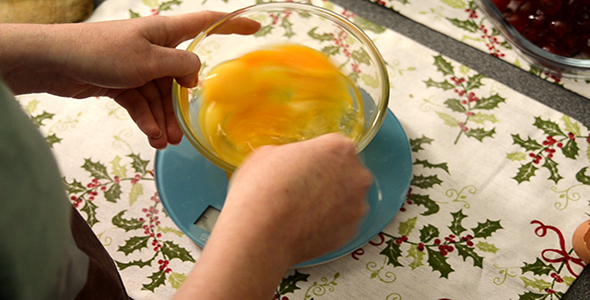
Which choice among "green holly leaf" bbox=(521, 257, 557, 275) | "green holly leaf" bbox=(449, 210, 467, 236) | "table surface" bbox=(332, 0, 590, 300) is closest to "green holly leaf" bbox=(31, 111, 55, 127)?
"table surface" bbox=(332, 0, 590, 300)

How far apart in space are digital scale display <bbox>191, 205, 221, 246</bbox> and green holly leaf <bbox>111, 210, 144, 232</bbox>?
0.09 metres

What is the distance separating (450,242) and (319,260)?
19cm

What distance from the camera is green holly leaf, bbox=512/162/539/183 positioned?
71cm

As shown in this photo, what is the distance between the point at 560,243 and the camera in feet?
2.16

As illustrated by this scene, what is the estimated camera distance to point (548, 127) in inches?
29.7

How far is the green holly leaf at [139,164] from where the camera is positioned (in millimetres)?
719

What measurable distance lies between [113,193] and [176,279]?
0.17 meters

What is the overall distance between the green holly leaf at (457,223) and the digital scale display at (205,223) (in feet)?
1.12

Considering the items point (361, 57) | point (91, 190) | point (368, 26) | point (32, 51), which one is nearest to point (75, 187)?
point (91, 190)

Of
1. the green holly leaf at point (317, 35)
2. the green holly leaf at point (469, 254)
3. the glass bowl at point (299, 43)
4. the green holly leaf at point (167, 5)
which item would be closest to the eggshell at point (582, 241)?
the green holly leaf at point (469, 254)

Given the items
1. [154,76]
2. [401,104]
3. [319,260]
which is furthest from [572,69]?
[154,76]

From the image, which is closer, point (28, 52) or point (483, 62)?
point (28, 52)

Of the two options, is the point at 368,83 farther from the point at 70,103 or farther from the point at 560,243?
the point at 70,103

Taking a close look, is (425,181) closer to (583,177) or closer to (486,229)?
(486,229)
